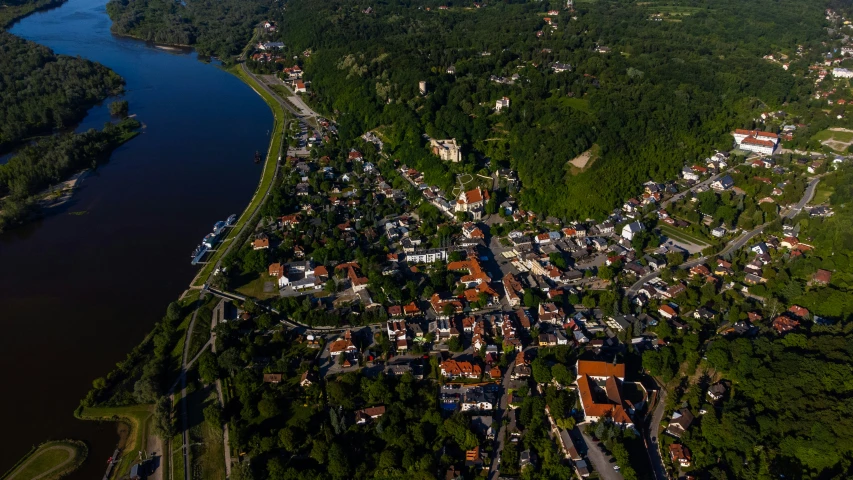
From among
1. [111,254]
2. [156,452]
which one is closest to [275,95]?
[111,254]

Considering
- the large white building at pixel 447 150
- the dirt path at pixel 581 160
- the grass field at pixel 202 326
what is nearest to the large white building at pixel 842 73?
the dirt path at pixel 581 160

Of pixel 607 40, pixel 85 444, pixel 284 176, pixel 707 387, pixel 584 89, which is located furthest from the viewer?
pixel 607 40

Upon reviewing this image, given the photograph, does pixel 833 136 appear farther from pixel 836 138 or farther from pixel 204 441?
pixel 204 441

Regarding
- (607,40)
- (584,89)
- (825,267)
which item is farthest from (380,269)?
(607,40)

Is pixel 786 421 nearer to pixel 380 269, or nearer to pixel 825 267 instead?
pixel 825 267

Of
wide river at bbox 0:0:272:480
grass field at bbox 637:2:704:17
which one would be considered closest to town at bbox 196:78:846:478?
wide river at bbox 0:0:272:480

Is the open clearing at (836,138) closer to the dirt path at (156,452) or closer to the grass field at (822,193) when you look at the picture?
the grass field at (822,193)

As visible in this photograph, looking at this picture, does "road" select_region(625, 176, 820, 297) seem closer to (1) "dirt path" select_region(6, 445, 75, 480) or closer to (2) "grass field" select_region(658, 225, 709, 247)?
(2) "grass field" select_region(658, 225, 709, 247)
